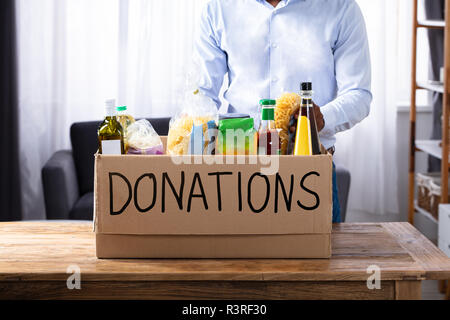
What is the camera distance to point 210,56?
2082 mm

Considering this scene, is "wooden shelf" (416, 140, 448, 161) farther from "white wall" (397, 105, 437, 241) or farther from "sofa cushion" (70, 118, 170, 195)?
"sofa cushion" (70, 118, 170, 195)

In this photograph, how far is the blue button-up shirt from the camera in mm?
1969

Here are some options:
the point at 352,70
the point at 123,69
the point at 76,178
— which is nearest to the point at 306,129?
the point at 352,70

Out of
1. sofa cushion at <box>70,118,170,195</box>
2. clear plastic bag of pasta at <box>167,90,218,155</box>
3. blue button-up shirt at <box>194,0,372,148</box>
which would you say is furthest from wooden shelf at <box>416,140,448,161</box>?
clear plastic bag of pasta at <box>167,90,218,155</box>

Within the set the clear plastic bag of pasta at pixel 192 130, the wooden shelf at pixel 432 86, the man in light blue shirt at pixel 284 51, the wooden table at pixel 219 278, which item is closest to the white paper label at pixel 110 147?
the clear plastic bag of pasta at pixel 192 130

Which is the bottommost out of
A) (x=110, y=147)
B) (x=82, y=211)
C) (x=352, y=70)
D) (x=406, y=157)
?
(x=82, y=211)

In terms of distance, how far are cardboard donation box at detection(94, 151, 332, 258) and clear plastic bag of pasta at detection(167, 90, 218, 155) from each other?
0.05 metres

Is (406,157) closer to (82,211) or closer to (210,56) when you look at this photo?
(82,211)

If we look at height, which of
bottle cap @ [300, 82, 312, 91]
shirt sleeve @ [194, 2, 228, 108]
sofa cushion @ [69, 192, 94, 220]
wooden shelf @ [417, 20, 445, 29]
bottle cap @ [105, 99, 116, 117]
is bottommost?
sofa cushion @ [69, 192, 94, 220]

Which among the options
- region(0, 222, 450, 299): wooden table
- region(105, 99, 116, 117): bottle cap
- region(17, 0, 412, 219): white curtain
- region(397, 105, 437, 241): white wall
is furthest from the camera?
region(397, 105, 437, 241): white wall

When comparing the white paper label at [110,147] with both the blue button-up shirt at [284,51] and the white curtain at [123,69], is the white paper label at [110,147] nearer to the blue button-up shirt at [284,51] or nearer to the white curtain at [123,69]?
the blue button-up shirt at [284,51]

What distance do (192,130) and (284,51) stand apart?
753 mm

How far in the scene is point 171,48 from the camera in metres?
4.16

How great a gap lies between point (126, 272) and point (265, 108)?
43 centimetres
